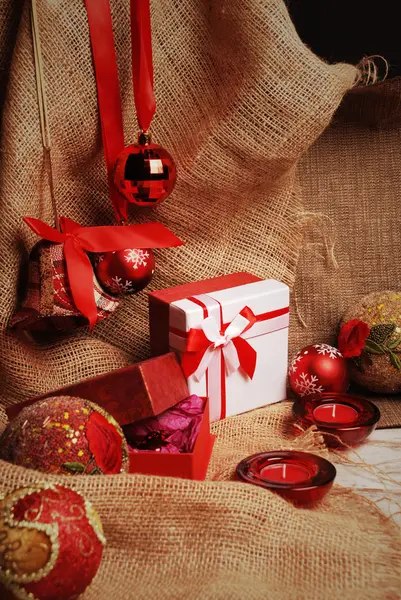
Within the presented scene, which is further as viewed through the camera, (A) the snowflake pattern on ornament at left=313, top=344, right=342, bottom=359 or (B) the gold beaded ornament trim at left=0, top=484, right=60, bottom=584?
(A) the snowflake pattern on ornament at left=313, top=344, right=342, bottom=359

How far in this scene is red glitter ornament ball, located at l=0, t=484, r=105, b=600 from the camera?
0.75m

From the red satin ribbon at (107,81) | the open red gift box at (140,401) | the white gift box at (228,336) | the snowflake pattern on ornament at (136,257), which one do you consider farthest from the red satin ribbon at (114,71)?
the open red gift box at (140,401)

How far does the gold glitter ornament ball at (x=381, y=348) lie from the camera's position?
1.37 meters

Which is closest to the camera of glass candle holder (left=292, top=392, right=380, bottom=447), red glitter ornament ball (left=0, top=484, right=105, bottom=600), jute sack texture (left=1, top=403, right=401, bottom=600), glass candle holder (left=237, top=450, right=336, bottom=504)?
red glitter ornament ball (left=0, top=484, right=105, bottom=600)

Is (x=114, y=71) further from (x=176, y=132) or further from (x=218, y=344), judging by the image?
(x=218, y=344)

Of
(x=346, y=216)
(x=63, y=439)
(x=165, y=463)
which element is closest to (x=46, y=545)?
(x=63, y=439)

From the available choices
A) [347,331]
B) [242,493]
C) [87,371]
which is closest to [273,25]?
[347,331]

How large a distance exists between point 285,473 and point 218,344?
0.88 ft

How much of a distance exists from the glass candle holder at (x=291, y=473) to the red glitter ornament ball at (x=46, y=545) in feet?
1.05

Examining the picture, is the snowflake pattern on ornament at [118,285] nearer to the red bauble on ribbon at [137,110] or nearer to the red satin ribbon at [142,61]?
the red bauble on ribbon at [137,110]

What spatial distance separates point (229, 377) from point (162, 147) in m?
0.41

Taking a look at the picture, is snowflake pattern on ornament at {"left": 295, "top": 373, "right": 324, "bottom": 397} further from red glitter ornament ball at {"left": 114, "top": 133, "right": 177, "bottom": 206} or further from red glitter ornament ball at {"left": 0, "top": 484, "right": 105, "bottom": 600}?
red glitter ornament ball at {"left": 0, "top": 484, "right": 105, "bottom": 600}

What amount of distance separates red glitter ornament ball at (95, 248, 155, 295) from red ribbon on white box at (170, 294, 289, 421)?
9 centimetres

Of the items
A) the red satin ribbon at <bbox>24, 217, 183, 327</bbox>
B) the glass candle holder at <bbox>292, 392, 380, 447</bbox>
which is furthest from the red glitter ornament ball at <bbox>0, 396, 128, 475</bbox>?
the glass candle holder at <bbox>292, 392, 380, 447</bbox>
